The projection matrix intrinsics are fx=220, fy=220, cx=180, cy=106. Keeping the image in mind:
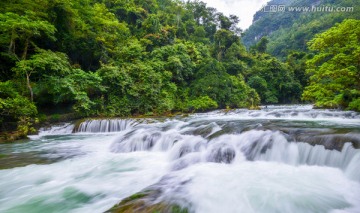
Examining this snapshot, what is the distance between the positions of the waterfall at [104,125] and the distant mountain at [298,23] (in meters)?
35.3

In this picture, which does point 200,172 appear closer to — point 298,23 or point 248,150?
point 248,150

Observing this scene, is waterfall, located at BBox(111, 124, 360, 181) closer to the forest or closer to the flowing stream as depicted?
the flowing stream

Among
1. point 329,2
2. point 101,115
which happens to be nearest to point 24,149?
point 101,115

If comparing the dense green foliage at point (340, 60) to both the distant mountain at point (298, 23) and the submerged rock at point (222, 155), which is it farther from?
the distant mountain at point (298, 23)

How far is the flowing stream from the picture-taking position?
3762mm

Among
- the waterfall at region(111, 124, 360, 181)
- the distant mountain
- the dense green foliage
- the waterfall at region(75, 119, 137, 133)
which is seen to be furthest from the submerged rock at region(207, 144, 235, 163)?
the distant mountain

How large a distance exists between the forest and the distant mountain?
73.7 ft

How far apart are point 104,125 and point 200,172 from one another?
327 inches

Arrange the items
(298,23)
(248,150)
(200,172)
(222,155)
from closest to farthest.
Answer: (200,172) < (222,155) < (248,150) < (298,23)

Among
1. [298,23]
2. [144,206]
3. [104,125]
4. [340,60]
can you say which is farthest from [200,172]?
[298,23]

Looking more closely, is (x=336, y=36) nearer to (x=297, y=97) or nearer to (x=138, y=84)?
(x=138, y=84)

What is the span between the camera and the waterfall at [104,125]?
38.9ft

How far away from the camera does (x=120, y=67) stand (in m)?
16.4

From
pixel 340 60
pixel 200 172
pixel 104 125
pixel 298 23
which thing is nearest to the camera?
pixel 200 172
